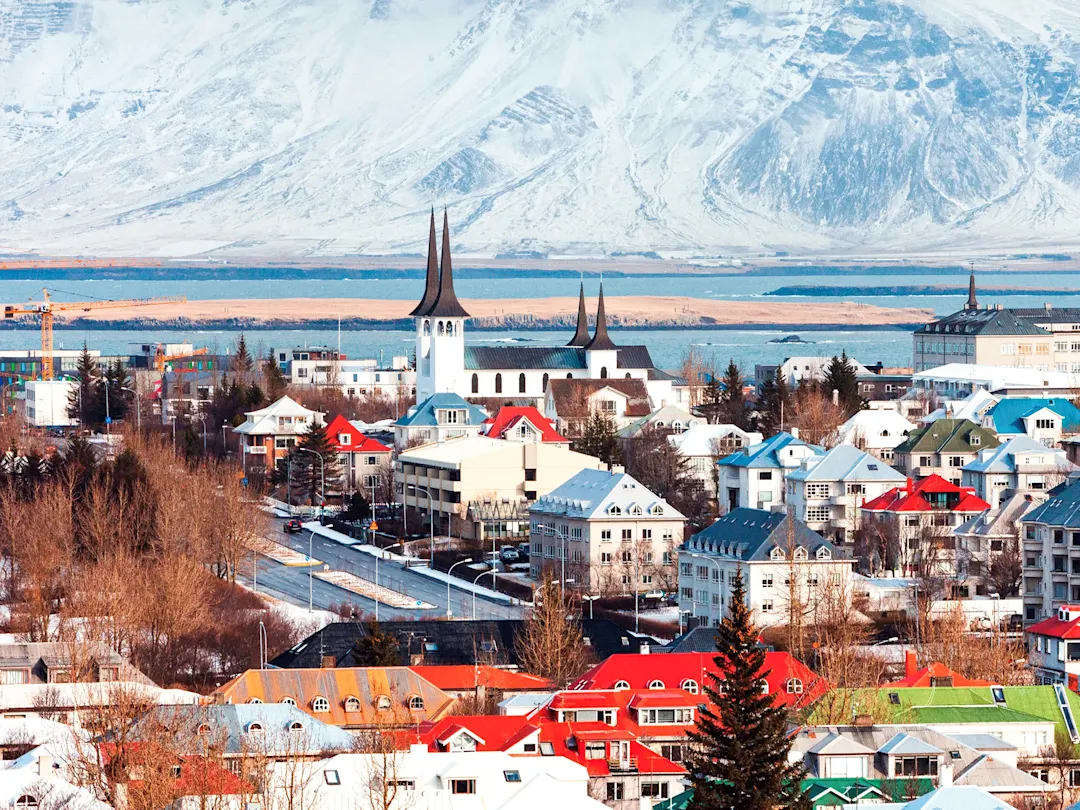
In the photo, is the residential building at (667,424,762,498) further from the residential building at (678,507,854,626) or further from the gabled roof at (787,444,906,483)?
the residential building at (678,507,854,626)

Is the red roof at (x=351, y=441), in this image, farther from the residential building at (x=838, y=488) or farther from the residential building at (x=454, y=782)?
the residential building at (x=454, y=782)

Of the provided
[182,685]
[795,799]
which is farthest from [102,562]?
[795,799]

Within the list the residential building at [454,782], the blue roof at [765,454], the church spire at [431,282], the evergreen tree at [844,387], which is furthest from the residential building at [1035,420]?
the residential building at [454,782]

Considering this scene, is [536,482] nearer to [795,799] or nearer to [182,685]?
[182,685]

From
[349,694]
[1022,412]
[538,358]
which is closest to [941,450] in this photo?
[1022,412]

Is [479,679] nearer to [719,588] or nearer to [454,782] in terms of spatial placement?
[454,782]

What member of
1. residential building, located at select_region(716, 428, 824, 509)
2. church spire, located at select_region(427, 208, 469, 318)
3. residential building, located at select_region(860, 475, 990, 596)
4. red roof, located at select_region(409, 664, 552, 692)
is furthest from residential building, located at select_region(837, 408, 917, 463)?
red roof, located at select_region(409, 664, 552, 692)
